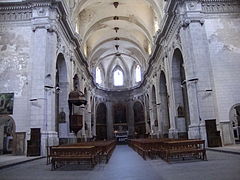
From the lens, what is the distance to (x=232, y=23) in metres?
13.2

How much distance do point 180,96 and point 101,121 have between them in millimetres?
19816

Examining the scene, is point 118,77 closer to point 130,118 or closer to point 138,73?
point 138,73

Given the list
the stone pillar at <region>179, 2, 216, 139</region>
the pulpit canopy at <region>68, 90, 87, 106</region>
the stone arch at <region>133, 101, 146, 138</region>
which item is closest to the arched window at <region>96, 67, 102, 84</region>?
the stone arch at <region>133, 101, 146, 138</region>

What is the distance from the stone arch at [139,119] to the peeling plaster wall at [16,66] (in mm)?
22354

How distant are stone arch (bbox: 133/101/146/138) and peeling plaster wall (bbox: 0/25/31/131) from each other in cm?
2235

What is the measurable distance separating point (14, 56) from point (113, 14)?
12.4 m

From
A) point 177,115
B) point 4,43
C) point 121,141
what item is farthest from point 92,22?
point 121,141

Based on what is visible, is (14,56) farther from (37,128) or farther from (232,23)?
A: (232,23)

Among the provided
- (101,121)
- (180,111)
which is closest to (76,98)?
(180,111)

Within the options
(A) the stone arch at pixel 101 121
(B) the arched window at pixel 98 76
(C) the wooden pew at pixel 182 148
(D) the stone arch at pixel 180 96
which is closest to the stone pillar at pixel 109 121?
(A) the stone arch at pixel 101 121

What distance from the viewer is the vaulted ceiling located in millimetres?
20266

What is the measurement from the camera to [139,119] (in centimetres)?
3400

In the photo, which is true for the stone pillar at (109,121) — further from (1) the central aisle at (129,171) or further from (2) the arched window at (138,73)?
(1) the central aisle at (129,171)

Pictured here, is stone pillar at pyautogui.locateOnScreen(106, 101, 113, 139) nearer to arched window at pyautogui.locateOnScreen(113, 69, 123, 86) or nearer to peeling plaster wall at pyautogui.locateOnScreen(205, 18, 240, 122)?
arched window at pyautogui.locateOnScreen(113, 69, 123, 86)
